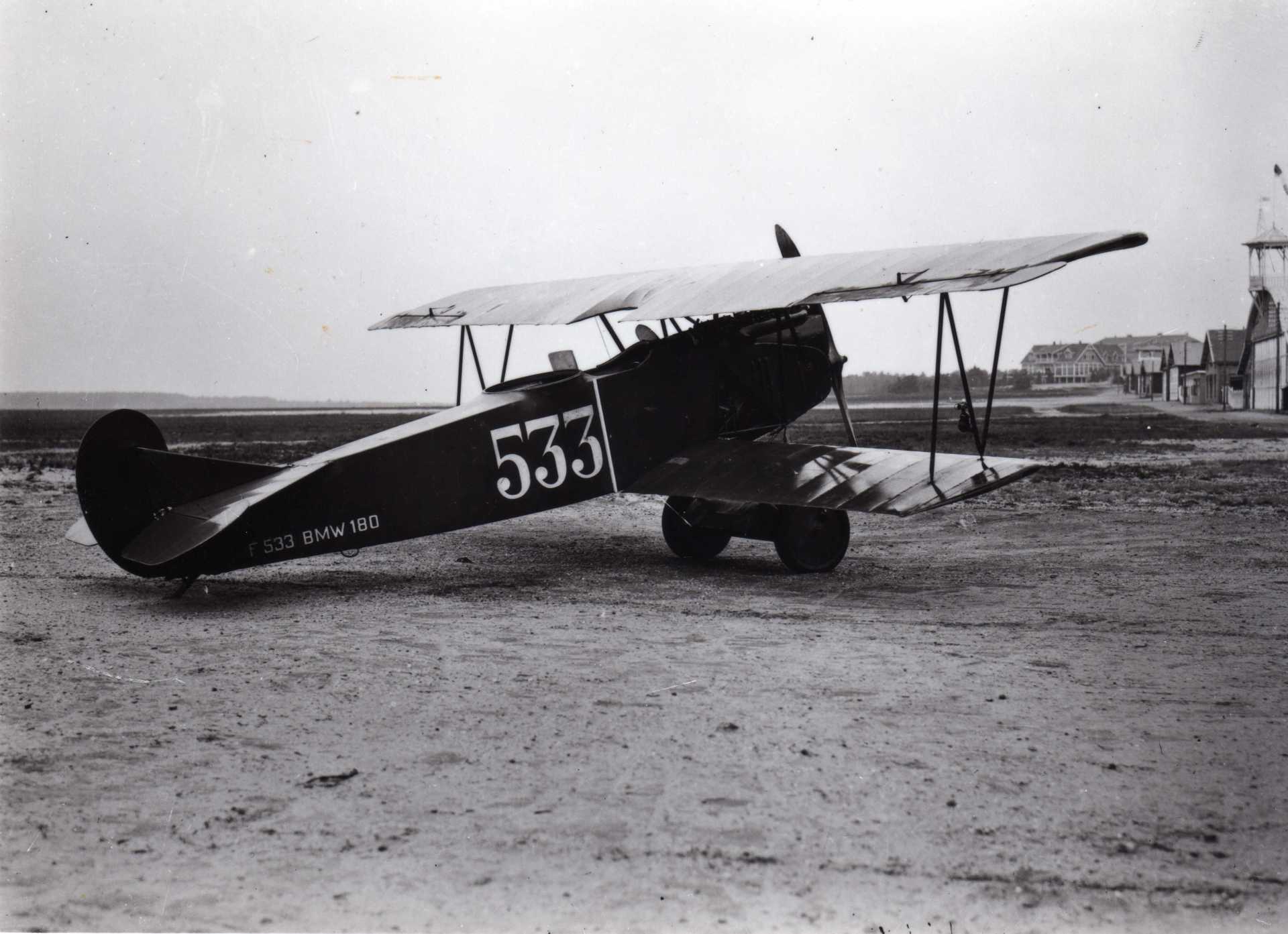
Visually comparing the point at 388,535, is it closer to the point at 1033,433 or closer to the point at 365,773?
the point at 365,773

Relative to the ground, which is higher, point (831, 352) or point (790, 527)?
point (831, 352)

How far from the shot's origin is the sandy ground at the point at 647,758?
3.74 metres

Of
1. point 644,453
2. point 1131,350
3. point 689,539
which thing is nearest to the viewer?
point 644,453

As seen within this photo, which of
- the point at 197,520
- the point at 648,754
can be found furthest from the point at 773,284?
the point at 648,754

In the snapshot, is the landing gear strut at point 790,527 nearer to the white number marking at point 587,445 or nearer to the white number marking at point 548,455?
the white number marking at point 587,445

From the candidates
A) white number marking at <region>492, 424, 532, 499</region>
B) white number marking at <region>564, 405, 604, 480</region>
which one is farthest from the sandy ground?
white number marking at <region>564, 405, 604, 480</region>

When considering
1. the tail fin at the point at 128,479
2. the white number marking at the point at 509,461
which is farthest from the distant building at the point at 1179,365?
the tail fin at the point at 128,479

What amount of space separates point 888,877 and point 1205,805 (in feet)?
5.04

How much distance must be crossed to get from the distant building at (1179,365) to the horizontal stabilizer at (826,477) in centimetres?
8152

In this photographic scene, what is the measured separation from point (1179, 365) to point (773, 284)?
8610 centimetres

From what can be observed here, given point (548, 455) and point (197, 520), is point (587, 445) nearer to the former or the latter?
point (548, 455)

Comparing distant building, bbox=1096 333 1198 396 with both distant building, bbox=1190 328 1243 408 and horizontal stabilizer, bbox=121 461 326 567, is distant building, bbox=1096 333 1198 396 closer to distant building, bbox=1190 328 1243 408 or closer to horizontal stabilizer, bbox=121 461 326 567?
distant building, bbox=1190 328 1243 408

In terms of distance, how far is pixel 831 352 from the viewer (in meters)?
12.9

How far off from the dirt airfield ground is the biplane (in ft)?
2.27
